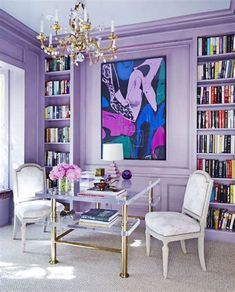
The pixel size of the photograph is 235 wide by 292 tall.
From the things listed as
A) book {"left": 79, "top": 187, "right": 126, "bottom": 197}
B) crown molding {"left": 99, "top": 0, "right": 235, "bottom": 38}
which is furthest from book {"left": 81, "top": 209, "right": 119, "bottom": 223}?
crown molding {"left": 99, "top": 0, "right": 235, "bottom": 38}

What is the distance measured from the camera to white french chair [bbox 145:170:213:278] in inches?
96.9

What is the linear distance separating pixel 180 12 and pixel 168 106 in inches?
46.9

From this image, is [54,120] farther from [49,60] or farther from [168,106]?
[168,106]

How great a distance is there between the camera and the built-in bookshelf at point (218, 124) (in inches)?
133

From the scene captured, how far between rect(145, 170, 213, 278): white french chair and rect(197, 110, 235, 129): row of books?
0.88 meters

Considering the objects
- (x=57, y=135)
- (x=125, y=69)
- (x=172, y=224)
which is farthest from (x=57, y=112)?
(x=172, y=224)

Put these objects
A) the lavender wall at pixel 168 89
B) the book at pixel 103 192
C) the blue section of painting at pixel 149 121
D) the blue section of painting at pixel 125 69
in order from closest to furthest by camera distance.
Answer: the book at pixel 103 192 → the lavender wall at pixel 168 89 → the blue section of painting at pixel 149 121 → the blue section of painting at pixel 125 69

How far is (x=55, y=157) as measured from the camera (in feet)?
14.1

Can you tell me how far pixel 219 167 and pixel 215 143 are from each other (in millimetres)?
311

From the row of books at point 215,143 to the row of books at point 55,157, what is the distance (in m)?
2.01

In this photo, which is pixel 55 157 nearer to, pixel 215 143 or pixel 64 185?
pixel 64 185

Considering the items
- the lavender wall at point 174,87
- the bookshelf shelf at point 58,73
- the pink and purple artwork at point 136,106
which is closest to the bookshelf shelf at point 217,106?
the lavender wall at point 174,87

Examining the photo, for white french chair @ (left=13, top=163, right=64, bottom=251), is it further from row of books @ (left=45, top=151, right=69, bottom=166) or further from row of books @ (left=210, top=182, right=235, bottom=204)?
row of books @ (left=210, top=182, right=235, bottom=204)

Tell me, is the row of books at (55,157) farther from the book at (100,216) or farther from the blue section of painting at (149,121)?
the book at (100,216)
